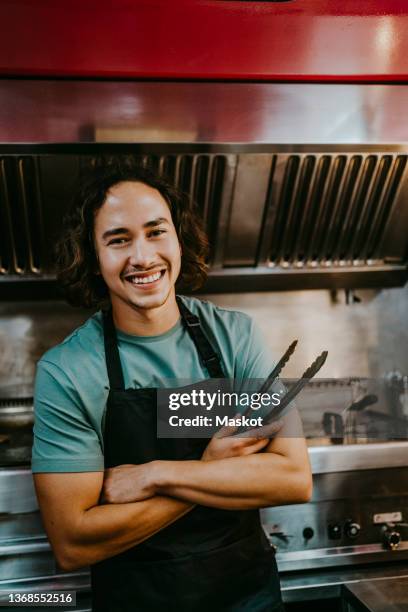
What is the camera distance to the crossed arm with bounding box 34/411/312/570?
44.1 inches

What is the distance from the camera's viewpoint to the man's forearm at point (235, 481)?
1.14 m

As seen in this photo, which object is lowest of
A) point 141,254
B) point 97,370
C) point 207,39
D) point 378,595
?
point 378,595

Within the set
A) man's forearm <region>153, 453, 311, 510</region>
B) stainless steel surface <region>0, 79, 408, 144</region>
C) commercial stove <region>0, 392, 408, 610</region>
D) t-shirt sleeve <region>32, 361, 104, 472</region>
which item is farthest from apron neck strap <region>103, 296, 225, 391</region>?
stainless steel surface <region>0, 79, 408, 144</region>

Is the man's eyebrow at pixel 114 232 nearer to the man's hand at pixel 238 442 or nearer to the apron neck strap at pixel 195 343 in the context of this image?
the apron neck strap at pixel 195 343

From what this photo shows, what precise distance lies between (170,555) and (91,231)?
779 millimetres

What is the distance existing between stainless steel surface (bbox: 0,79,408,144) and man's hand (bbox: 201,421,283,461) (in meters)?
0.83

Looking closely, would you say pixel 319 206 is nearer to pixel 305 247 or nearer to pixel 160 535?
pixel 305 247

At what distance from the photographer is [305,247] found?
6.31 feet

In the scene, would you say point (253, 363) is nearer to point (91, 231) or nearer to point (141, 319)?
point (141, 319)

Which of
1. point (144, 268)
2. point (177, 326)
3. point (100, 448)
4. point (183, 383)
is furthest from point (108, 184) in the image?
point (100, 448)

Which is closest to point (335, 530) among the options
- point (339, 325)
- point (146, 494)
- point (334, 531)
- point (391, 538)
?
point (334, 531)

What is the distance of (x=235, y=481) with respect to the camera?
1.16 metres

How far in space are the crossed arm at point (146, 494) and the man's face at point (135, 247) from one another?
384 millimetres

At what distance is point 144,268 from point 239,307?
81 centimetres
